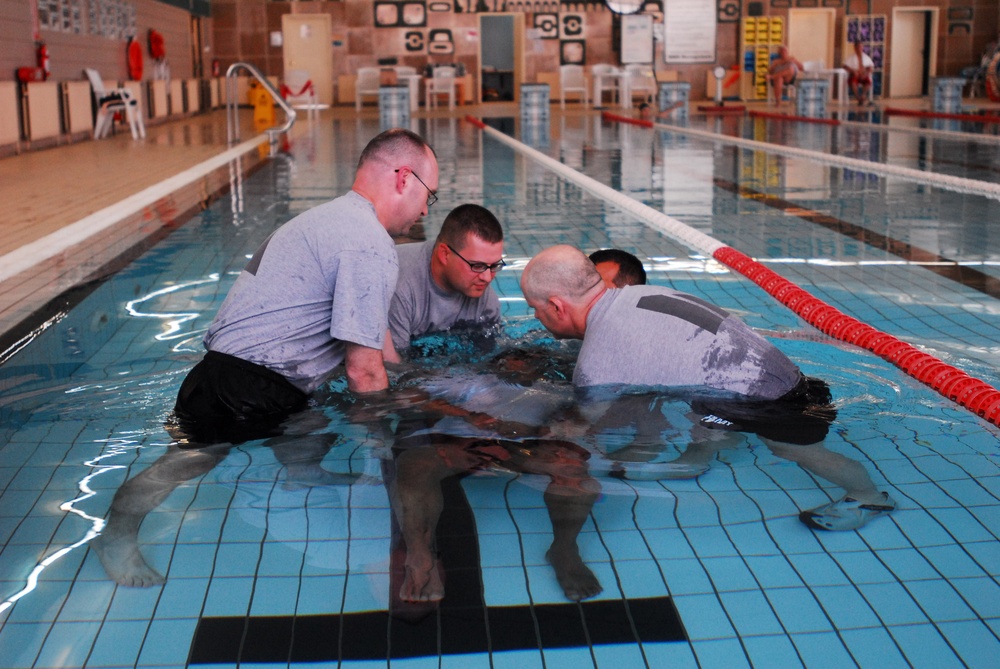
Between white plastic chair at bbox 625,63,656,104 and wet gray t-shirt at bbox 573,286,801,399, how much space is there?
20.6 m

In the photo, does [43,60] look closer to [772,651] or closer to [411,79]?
[411,79]

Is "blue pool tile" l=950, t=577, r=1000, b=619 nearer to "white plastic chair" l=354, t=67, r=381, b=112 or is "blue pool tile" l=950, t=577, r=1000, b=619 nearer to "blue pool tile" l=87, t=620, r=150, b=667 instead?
"blue pool tile" l=87, t=620, r=150, b=667

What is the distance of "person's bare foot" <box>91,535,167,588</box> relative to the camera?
2.05 m

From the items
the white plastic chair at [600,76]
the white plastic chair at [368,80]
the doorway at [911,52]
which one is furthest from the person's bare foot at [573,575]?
the doorway at [911,52]

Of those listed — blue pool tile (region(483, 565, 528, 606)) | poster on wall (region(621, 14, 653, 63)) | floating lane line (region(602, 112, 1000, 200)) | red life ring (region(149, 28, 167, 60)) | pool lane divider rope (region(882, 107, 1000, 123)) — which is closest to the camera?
blue pool tile (region(483, 565, 528, 606))

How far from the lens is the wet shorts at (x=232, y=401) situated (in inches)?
107

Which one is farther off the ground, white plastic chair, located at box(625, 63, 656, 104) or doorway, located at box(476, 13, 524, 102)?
doorway, located at box(476, 13, 524, 102)

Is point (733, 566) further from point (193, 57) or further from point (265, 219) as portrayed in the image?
point (193, 57)

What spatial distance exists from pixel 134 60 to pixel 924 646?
18.1 metres

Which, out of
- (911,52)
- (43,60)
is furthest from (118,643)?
(911,52)

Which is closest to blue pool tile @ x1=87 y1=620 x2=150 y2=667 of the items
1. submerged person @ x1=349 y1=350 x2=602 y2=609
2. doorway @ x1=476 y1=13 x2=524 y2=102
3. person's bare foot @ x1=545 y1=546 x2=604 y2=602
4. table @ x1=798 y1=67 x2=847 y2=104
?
submerged person @ x1=349 y1=350 x2=602 y2=609

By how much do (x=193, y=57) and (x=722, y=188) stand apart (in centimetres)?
1766

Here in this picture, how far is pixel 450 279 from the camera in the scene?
137 inches

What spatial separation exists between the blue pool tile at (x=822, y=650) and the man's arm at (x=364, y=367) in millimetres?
1209
